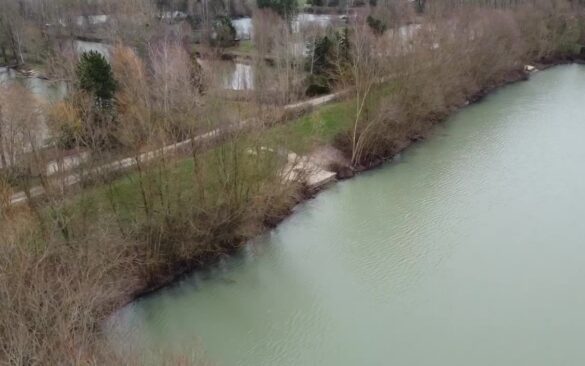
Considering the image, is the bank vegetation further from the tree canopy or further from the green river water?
the green river water

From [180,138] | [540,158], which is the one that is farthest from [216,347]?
[540,158]

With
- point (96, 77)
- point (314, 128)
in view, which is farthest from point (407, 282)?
point (96, 77)

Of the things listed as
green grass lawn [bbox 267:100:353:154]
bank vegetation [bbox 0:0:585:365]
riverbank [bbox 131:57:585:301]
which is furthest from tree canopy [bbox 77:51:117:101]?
riverbank [bbox 131:57:585:301]

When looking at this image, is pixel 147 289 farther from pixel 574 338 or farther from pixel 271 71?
pixel 271 71

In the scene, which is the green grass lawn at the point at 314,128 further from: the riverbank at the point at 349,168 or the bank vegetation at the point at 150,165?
the riverbank at the point at 349,168

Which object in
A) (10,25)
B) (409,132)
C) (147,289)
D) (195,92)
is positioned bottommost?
(147,289)

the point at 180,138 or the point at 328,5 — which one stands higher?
the point at 328,5

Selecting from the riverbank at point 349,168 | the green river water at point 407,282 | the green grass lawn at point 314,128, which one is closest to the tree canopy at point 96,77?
the green grass lawn at point 314,128

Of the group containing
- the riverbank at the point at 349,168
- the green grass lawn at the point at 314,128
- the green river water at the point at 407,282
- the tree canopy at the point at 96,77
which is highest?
the tree canopy at the point at 96,77
